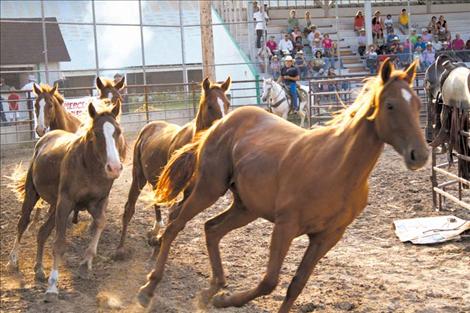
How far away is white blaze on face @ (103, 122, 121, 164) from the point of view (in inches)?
244

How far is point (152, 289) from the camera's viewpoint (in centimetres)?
573

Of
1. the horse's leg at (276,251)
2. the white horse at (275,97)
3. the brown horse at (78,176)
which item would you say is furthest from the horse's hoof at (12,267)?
the white horse at (275,97)

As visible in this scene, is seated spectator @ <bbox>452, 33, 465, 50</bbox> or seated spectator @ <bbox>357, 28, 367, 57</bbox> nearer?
seated spectator @ <bbox>452, 33, 465, 50</bbox>

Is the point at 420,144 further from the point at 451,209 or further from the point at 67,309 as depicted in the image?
the point at 451,209

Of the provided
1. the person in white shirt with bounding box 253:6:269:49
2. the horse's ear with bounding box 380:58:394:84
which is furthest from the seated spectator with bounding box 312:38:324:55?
the horse's ear with bounding box 380:58:394:84

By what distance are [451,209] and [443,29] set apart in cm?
1283

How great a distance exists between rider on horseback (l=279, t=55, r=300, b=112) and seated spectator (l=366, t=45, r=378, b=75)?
7.55ft

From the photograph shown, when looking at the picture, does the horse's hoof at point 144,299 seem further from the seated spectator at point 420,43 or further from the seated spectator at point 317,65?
the seated spectator at point 420,43

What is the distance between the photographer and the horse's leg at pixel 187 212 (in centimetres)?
556

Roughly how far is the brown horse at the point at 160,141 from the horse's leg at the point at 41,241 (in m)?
0.81

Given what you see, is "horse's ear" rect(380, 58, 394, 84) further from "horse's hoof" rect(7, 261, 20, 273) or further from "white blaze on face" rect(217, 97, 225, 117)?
"horse's hoof" rect(7, 261, 20, 273)

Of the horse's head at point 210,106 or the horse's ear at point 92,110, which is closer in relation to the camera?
the horse's ear at point 92,110

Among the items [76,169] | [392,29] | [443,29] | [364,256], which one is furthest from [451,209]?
[392,29]

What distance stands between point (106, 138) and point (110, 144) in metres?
0.08
